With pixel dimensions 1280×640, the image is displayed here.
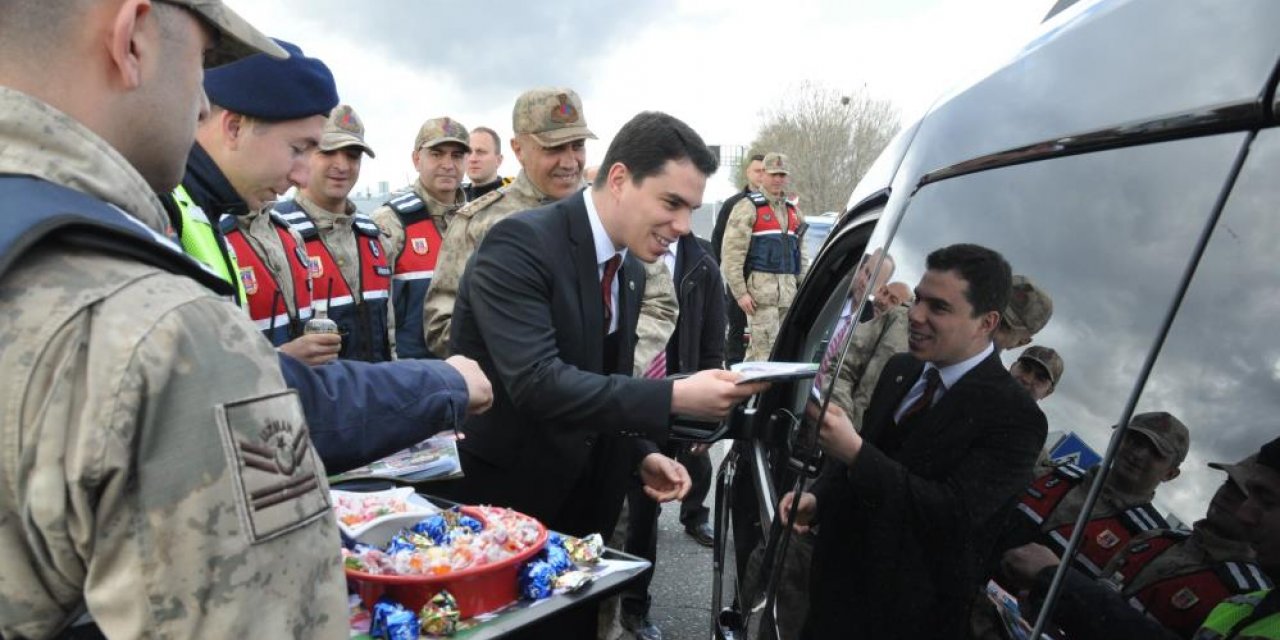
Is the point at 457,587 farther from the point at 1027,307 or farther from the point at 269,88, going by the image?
the point at 269,88

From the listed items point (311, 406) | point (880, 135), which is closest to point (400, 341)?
point (311, 406)

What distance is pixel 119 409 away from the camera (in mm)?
710

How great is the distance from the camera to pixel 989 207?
3.58ft

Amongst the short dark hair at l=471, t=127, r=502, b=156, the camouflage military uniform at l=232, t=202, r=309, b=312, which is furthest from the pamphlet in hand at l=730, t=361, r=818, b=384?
the short dark hair at l=471, t=127, r=502, b=156

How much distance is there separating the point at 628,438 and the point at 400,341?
6.39ft

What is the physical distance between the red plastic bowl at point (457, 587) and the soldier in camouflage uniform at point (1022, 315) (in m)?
0.86

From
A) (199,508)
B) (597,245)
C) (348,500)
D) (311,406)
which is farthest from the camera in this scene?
(597,245)

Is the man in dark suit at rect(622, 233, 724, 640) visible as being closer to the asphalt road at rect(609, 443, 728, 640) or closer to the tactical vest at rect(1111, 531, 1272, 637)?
the asphalt road at rect(609, 443, 728, 640)

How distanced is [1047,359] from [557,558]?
3.01 ft

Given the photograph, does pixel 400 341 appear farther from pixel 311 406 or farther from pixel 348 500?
pixel 311 406

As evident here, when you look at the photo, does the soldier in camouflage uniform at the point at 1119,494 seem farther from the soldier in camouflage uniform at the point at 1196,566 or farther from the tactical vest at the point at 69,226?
the tactical vest at the point at 69,226

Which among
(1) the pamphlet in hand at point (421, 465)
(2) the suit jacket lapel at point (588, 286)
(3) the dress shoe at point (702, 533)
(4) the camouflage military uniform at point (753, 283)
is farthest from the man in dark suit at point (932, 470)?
(4) the camouflage military uniform at point (753, 283)

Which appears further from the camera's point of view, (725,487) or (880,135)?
(880,135)

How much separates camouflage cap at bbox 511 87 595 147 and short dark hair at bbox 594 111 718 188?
4.36 feet
